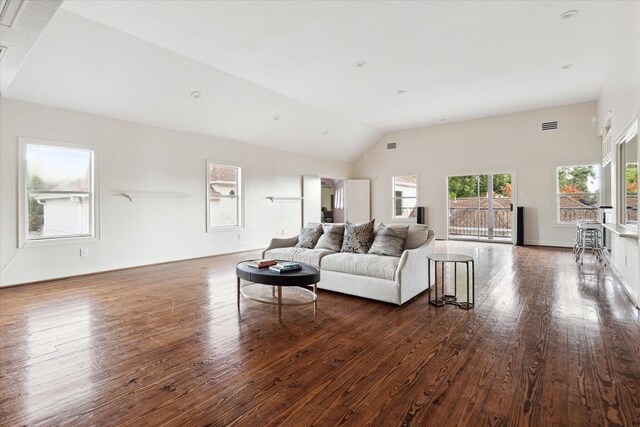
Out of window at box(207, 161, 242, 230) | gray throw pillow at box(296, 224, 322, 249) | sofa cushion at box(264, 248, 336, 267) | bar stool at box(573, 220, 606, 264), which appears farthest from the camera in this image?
window at box(207, 161, 242, 230)

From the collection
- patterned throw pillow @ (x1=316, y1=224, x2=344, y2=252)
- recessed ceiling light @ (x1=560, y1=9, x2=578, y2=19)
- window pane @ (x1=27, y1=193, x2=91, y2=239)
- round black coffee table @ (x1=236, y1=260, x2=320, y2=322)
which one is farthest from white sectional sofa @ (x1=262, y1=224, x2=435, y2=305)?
window pane @ (x1=27, y1=193, x2=91, y2=239)

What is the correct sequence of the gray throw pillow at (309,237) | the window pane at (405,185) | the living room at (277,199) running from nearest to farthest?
the living room at (277,199)
the gray throw pillow at (309,237)
the window pane at (405,185)

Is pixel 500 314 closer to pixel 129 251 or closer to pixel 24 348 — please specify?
pixel 24 348

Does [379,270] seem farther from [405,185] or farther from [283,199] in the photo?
[405,185]

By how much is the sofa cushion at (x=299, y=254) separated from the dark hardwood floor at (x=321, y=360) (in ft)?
1.57

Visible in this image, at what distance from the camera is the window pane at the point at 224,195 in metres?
7.33

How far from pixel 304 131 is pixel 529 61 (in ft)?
16.1

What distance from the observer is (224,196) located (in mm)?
7512

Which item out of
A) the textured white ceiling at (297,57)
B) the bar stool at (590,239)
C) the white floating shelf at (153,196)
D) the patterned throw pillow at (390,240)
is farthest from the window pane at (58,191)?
the bar stool at (590,239)

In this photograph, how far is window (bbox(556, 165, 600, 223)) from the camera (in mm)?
7715

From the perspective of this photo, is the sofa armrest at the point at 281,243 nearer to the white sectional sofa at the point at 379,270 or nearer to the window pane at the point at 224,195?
the white sectional sofa at the point at 379,270

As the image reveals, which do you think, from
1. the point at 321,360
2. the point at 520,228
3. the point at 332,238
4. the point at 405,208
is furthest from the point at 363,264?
the point at 405,208

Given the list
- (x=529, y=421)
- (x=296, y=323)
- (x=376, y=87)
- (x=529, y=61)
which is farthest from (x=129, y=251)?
(x=529, y=61)

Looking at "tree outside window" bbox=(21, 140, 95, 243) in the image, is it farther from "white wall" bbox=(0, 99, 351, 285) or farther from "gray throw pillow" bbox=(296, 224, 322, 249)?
"gray throw pillow" bbox=(296, 224, 322, 249)
